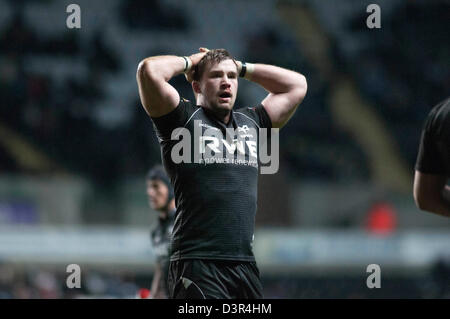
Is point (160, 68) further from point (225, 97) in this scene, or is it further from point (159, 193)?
point (159, 193)

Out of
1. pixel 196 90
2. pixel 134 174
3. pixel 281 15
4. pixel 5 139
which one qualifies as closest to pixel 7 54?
pixel 5 139

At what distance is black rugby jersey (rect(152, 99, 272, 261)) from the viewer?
425 centimetres

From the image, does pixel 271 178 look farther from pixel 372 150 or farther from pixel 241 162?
pixel 241 162

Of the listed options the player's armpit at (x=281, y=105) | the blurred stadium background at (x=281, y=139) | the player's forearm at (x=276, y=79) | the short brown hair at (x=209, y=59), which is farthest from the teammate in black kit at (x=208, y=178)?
the blurred stadium background at (x=281, y=139)

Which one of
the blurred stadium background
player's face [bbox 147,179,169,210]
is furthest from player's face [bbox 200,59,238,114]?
the blurred stadium background

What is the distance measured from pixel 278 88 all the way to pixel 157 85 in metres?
0.95

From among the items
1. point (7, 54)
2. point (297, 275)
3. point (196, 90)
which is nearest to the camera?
point (196, 90)

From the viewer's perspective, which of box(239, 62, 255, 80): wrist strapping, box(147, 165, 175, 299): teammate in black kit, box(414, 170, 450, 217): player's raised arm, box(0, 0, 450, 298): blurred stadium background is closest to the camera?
box(414, 170, 450, 217): player's raised arm

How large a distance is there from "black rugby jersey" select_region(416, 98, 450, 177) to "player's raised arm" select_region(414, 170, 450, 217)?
33mm

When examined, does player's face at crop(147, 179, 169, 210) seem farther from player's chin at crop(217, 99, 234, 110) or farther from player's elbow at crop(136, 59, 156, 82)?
player's elbow at crop(136, 59, 156, 82)

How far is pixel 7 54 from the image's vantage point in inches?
832

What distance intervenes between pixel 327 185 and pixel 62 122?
736cm

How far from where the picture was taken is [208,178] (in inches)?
170

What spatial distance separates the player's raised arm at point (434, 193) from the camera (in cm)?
335
